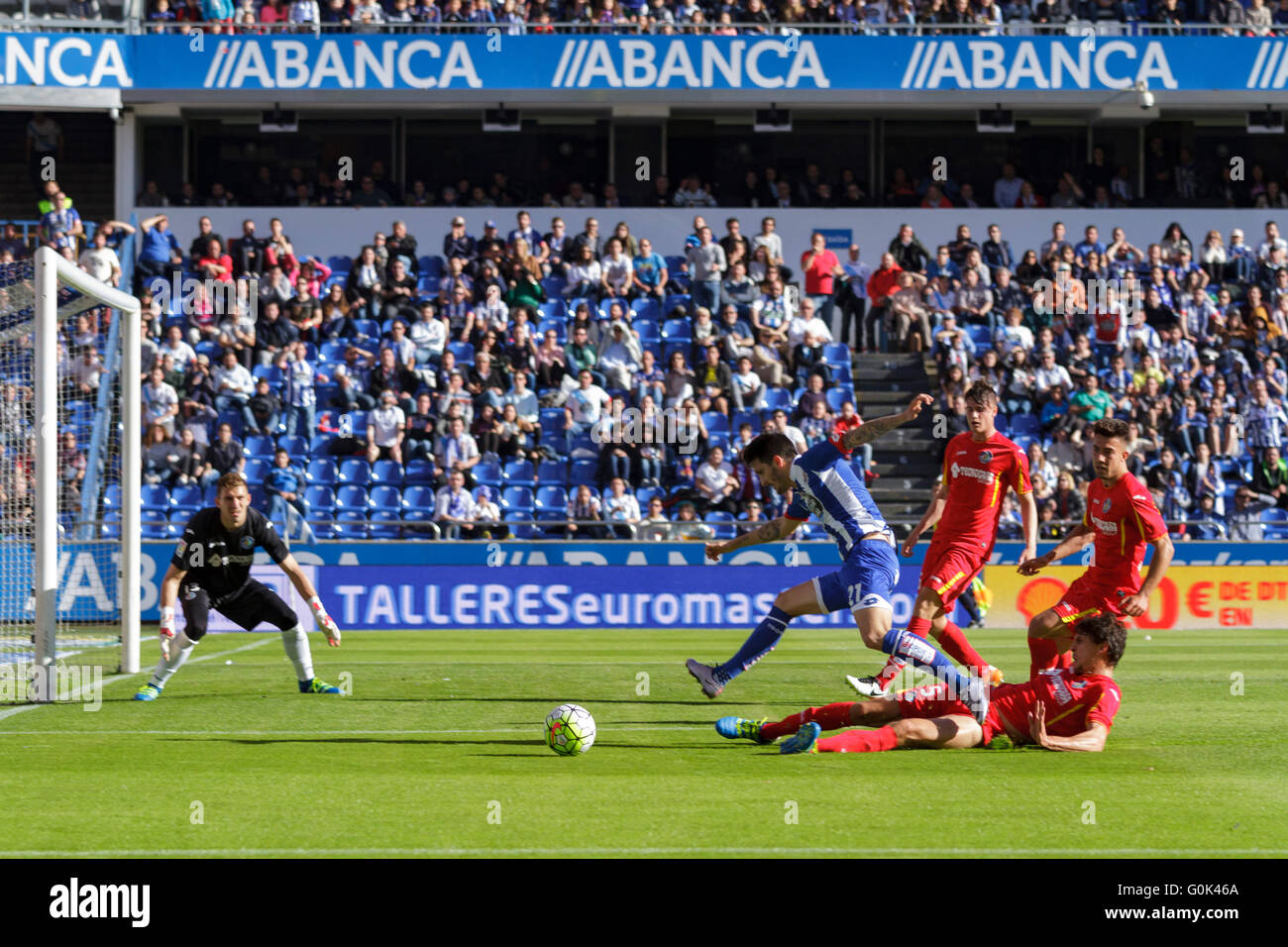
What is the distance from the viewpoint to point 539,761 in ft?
30.3

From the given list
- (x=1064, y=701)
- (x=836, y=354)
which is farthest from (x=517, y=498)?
(x=1064, y=701)

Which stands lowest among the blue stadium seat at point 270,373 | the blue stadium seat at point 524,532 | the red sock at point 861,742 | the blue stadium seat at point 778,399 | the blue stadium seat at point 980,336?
the red sock at point 861,742

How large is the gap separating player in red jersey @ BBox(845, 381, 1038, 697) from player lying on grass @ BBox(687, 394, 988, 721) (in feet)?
2.77

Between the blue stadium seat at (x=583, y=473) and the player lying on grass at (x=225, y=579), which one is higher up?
the blue stadium seat at (x=583, y=473)

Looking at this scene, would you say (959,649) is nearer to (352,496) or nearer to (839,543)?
(839,543)

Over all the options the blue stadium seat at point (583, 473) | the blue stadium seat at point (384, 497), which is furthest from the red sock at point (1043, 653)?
the blue stadium seat at point (384, 497)

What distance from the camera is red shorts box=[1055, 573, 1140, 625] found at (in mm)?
10648

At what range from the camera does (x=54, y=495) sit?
1240 cm

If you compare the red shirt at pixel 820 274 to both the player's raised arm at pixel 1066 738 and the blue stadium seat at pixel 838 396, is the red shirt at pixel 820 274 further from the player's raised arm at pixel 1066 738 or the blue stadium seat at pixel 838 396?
the player's raised arm at pixel 1066 738

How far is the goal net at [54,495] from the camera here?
40.4ft

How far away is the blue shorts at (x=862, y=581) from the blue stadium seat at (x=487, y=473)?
43.5ft

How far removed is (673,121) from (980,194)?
6350mm

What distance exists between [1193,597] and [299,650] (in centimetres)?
1395

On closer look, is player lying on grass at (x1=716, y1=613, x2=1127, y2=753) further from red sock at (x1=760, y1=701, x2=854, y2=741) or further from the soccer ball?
the soccer ball
